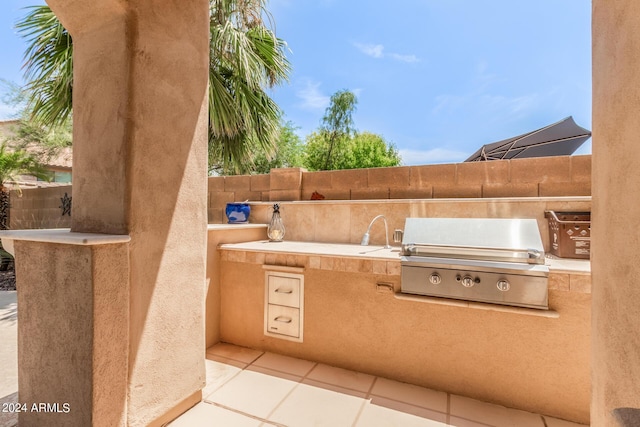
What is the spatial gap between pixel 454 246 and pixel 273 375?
1.53m

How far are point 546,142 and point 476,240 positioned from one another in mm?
1979

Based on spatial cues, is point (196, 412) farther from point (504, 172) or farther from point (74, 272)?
point (504, 172)

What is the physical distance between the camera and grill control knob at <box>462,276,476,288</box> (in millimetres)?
1435

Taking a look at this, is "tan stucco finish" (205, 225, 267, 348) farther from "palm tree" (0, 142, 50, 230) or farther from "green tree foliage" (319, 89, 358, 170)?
"green tree foliage" (319, 89, 358, 170)

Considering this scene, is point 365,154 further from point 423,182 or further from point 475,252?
point 475,252

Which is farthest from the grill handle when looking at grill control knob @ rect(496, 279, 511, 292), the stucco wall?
the stucco wall

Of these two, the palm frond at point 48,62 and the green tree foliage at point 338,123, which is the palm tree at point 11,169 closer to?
the palm frond at point 48,62

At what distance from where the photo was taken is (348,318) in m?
1.94

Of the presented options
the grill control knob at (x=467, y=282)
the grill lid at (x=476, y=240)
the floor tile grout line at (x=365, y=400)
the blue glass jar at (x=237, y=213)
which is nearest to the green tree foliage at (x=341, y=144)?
the blue glass jar at (x=237, y=213)

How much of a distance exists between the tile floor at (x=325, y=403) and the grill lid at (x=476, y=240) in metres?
0.90

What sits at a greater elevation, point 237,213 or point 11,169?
point 11,169

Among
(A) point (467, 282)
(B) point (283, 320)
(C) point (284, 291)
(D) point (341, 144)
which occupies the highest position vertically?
(D) point (341, 144)

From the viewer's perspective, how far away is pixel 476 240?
1638mm

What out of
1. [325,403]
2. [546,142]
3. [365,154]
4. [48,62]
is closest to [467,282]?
[325,403]
